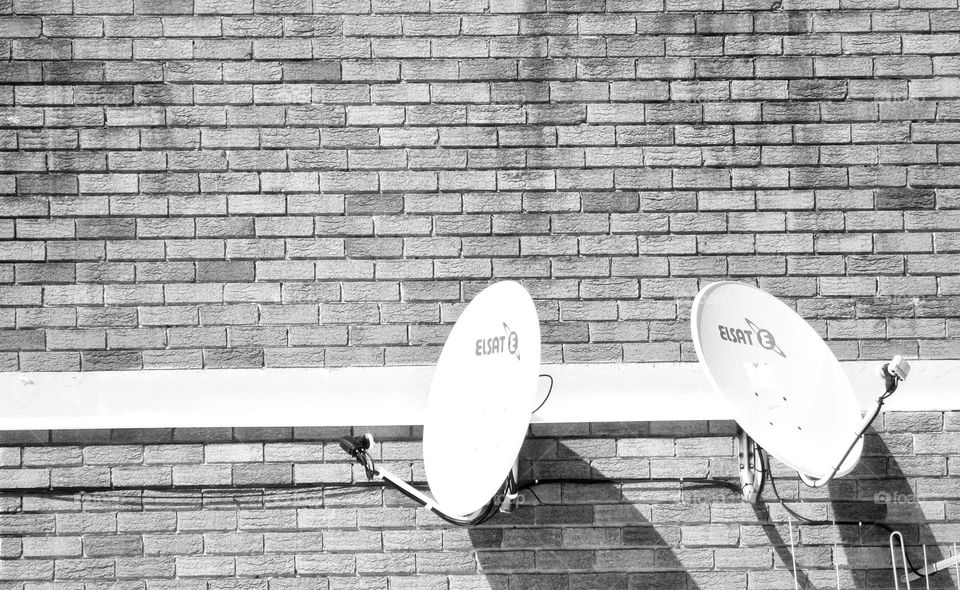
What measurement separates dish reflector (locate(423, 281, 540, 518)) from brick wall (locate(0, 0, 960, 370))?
395 millimetres

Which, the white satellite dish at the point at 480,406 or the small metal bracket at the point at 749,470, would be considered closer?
the white satellite dish at the point at 480,406

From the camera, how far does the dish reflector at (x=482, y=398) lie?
2.86m

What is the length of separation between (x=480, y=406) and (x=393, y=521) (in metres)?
0.90

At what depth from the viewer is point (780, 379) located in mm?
3262

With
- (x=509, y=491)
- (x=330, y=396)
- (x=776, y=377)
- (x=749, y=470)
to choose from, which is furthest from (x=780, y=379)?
(x=330, y=396)

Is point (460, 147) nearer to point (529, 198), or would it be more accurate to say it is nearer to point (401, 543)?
point (529, 198)

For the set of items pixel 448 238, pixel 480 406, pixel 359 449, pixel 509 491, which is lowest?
pixel 509 491

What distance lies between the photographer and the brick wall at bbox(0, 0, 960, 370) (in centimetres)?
367

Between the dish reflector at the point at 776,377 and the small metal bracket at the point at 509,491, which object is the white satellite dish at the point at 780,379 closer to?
the dish reflector at the point at 776,377

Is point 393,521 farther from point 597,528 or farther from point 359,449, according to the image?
point 597,528

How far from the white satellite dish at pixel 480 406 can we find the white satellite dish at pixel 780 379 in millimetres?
736

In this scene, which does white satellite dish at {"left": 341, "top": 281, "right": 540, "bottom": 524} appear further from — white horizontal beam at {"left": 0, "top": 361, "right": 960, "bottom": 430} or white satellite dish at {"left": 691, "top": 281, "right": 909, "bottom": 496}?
white satellite dish at {"left": 691, "top": 281, "right": 909, "bottom": 496}
